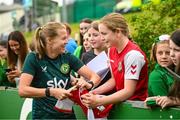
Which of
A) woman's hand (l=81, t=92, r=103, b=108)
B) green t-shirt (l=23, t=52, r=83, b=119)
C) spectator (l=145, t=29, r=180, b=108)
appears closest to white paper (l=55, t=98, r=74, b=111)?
green t-shirt (l=23, t=52, r=83, b=119)

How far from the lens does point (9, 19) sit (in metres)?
45.2

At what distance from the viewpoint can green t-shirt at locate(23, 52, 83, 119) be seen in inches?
225

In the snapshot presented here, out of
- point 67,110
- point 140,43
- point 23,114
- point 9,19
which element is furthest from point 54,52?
point 9,19

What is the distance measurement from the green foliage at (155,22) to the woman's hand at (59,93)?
3375mm

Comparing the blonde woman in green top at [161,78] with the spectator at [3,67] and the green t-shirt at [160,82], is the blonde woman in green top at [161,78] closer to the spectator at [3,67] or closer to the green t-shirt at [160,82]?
the green t-shirt at [160,82]

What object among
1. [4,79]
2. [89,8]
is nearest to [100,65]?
[4,79]

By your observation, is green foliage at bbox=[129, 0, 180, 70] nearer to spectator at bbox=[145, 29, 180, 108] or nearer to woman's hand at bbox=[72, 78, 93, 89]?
woman's hand at bbox=[72, 78, 93, 89]

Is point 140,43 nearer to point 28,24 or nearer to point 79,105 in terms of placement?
point 79,105

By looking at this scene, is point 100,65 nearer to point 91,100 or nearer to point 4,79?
point 91,100

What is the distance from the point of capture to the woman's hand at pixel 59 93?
5.50m

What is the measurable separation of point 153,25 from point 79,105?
308cm

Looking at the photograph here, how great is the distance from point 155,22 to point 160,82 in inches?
138

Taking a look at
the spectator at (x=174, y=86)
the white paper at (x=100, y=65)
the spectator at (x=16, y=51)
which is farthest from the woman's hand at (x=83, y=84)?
the spectator at (x=16, y=51)

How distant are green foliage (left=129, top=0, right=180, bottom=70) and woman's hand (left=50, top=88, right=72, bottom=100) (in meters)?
3.38
